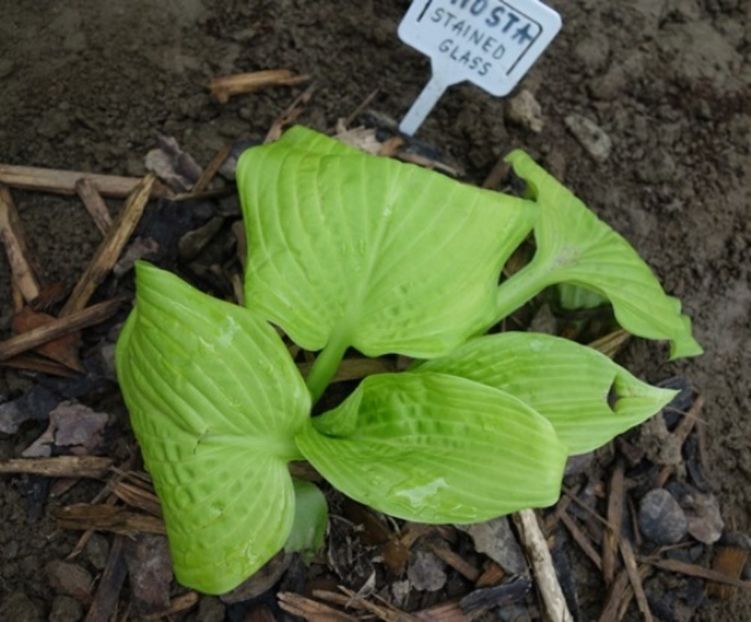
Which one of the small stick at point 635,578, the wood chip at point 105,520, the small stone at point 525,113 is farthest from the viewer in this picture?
the small stone at point 525,113

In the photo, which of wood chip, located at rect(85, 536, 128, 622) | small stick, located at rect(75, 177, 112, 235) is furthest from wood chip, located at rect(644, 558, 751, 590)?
small stick, located at rect(75, 177, 112, 235)

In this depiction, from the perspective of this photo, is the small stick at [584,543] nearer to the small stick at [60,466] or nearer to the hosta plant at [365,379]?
the hosta plant at [365,379]

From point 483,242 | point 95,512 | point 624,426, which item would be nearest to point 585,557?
point 624,426

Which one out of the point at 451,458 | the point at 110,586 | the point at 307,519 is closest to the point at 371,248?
the point at 451,458

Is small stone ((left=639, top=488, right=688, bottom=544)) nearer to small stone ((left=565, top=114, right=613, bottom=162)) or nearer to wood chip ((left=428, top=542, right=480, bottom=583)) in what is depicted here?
wood chip ((left=428, top=542, right=480, bottom=583))

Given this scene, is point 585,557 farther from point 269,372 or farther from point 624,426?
point 269,372

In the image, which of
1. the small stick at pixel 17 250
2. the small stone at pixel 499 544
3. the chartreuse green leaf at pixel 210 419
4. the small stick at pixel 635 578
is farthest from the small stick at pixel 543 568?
the small stick at pixel 17 250

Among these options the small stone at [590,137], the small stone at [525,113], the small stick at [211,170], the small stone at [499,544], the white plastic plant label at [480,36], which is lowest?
the small stone at [499,544]
